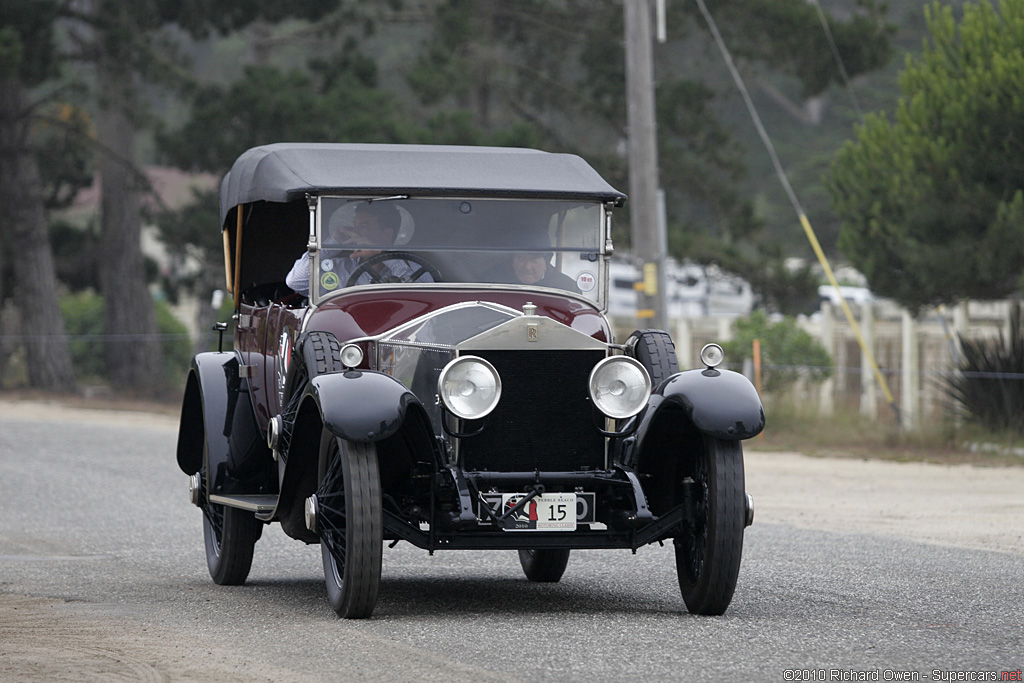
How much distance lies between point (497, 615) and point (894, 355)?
16010 mm

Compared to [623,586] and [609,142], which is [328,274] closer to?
[623,586]

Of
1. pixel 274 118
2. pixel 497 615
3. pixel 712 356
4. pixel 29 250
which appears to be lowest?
pixel 497 615

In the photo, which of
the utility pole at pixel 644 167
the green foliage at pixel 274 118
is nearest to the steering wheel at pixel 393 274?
the utility pole at pixel 644 167

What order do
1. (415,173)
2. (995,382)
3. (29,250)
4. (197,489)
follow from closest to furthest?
(415,173) < (197,489) < (995,382) < (29,250)

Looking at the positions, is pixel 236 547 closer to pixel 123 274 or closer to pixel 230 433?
pixel 230 433

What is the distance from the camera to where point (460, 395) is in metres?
7.19

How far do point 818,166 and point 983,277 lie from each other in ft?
90.4

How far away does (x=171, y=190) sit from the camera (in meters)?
60.8

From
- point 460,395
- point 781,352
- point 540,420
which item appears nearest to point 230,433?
point 460,395

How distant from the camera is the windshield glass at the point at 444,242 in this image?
324 inches

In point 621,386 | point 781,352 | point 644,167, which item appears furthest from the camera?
point 781,352

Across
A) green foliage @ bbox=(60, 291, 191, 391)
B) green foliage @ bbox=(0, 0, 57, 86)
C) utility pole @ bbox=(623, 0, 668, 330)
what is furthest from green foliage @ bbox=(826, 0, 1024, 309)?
green foliage @ bbox=(60, 291, 191, 391)

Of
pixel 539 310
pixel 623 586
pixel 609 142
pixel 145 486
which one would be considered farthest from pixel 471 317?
pixel 609 142

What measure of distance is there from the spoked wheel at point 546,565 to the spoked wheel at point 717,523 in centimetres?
158
